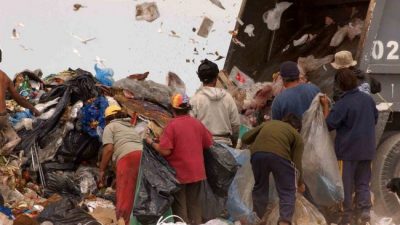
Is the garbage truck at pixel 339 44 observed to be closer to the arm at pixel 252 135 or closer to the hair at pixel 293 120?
the hair at pixel 293 120

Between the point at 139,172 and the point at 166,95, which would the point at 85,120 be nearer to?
the point at 166,95

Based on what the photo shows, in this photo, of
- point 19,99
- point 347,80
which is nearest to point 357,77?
point 347,80

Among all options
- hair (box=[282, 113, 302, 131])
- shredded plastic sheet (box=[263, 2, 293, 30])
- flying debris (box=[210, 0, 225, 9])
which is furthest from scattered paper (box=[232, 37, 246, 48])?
hair (box=[282, 113, 302, 131])

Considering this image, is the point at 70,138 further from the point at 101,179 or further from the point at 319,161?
the point at 319,161

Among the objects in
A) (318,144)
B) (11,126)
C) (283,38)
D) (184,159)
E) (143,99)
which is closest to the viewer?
(184,159)

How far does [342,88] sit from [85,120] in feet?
Answer: 8.79

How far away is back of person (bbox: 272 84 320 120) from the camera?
644 centimetres

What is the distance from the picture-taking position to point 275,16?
28.5 ft

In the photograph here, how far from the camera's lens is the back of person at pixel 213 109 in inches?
255

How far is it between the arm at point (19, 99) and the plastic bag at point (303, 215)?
2796 mm

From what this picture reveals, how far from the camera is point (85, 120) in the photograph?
7730 millimetres

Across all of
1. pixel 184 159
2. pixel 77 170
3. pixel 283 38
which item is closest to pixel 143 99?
pixel 77 170

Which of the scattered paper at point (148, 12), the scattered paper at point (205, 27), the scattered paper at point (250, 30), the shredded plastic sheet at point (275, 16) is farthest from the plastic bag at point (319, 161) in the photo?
the scattered paper at point (148, 12)

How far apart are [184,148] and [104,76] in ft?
9.79
